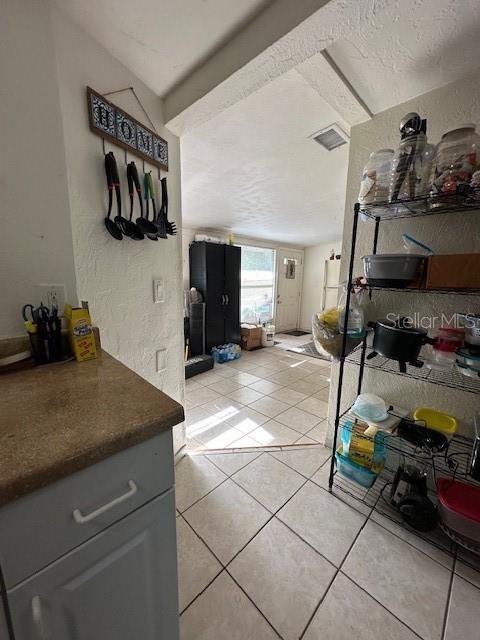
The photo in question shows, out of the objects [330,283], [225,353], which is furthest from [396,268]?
[330,283]

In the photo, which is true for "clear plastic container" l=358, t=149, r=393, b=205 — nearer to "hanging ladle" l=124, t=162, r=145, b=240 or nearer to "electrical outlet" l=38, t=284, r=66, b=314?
"hanging ladle" l=124, t=162, r=145, b=240

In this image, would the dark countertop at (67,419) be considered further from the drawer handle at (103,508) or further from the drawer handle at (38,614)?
the drawer handle at (38,614)

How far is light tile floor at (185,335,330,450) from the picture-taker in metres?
1.93

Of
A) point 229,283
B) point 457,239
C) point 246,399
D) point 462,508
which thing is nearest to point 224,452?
point 246,399

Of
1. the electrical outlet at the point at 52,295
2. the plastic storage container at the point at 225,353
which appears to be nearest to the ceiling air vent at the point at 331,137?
the electrical outlet at the point at 52,295

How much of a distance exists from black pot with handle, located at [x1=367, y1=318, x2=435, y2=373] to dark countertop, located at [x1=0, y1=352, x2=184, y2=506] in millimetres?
960

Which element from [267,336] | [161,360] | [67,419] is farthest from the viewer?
[267,336]

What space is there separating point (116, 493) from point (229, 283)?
11.9ft

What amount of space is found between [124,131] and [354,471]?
198 centimetres

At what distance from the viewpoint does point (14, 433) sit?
0.51 meters

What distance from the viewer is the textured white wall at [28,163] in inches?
31.4

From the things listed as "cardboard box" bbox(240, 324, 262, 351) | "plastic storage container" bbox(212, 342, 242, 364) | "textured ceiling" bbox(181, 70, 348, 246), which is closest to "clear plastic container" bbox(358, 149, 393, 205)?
"textured ceiling" bbox(181, 70, 348, 246)

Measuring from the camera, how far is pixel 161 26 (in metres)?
0.89

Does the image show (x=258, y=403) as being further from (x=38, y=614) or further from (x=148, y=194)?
(x=38, y=614)
